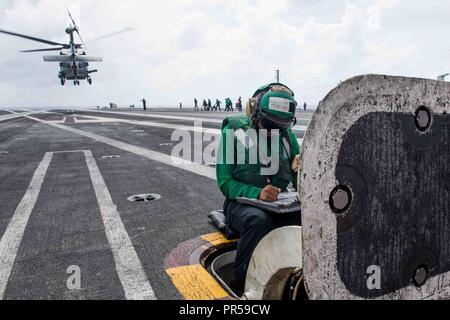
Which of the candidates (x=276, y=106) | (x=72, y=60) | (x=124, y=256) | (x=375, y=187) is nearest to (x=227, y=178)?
(x=276, y=106)

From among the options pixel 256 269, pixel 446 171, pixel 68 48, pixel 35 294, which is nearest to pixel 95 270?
pixel 35 294

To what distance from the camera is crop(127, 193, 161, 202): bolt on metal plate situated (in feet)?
18.3

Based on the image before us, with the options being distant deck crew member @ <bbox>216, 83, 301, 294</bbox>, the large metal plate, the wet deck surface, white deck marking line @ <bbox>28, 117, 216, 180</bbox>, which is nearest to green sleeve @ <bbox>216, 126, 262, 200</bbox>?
distant deck crew member @ <bbox>216, 83, 301, 294</bbox>

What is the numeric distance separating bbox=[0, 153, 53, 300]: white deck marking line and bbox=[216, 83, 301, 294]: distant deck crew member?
2.01m

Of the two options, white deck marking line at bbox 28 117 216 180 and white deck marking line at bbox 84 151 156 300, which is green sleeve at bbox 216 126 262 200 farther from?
white deck marking line at bbox 28 117 216 180

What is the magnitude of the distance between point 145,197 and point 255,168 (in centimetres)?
322

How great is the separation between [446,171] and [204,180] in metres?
5.77

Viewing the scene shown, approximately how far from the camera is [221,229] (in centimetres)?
382

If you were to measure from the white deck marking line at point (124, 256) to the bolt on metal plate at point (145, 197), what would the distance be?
367mm

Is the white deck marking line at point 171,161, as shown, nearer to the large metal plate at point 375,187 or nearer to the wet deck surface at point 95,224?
the wet deck surface at point 95,224

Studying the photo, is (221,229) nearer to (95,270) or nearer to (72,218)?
(95,270)

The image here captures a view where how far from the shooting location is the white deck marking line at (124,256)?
107 inches

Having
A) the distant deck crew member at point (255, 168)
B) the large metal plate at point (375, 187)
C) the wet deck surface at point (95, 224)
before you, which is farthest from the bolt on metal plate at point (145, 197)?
the large metal plate at point (375, 187)

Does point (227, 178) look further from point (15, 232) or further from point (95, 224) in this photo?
point (15, 232)
